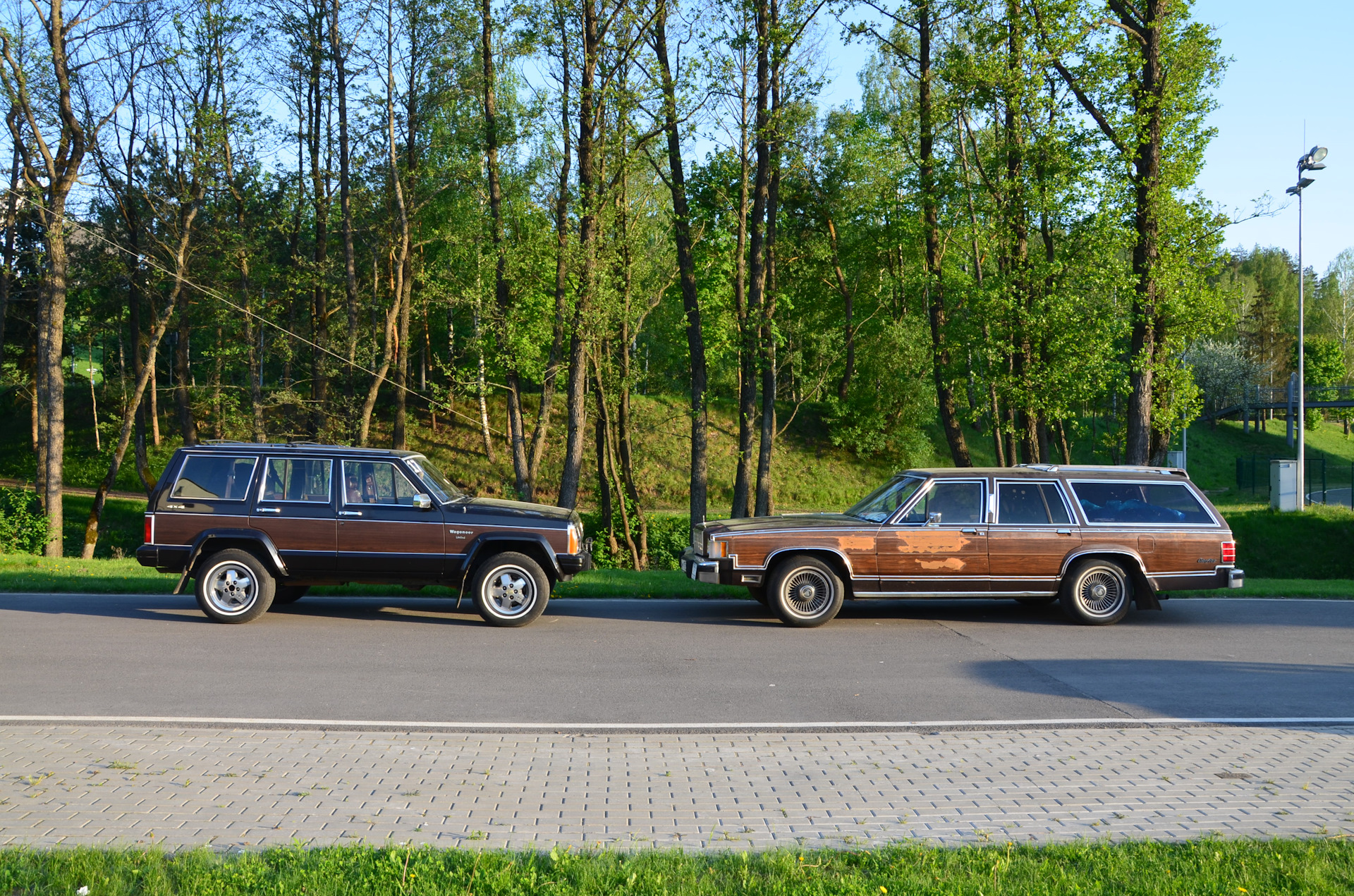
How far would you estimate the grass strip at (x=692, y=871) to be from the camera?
4.04 metres

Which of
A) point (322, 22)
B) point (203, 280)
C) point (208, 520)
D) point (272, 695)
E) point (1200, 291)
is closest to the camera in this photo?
point (272, 695)

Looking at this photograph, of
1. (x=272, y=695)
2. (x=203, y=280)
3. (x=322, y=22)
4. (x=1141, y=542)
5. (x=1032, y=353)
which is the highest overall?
(x=322, y=22)

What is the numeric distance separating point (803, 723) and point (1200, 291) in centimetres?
1610

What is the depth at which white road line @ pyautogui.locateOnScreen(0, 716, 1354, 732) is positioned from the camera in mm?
6910

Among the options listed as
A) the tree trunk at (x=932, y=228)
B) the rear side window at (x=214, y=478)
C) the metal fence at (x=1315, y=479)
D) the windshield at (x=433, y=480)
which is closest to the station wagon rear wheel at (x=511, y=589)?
the windshield at (x=433, y=480)

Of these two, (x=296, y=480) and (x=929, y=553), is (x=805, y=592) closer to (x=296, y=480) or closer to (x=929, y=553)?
(x=929, y=553)

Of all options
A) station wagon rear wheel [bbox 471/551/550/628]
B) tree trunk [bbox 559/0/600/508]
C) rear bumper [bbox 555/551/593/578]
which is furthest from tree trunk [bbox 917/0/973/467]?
station wagon rear wheel [bbox 471/551/550/628]

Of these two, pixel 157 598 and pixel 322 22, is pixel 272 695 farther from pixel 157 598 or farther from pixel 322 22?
pixel 322 22

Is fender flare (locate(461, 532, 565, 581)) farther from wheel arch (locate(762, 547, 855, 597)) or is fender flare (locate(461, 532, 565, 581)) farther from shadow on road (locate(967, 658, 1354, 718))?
shadow on road (locate(967, 658, 1354, 718))

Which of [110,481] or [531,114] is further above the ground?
[531,114]

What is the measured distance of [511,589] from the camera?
36.2ft

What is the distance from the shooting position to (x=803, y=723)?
7102mm

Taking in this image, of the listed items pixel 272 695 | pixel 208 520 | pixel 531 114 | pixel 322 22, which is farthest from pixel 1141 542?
pixel 322 22

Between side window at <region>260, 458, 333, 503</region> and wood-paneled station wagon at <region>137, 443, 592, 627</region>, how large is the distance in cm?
1
